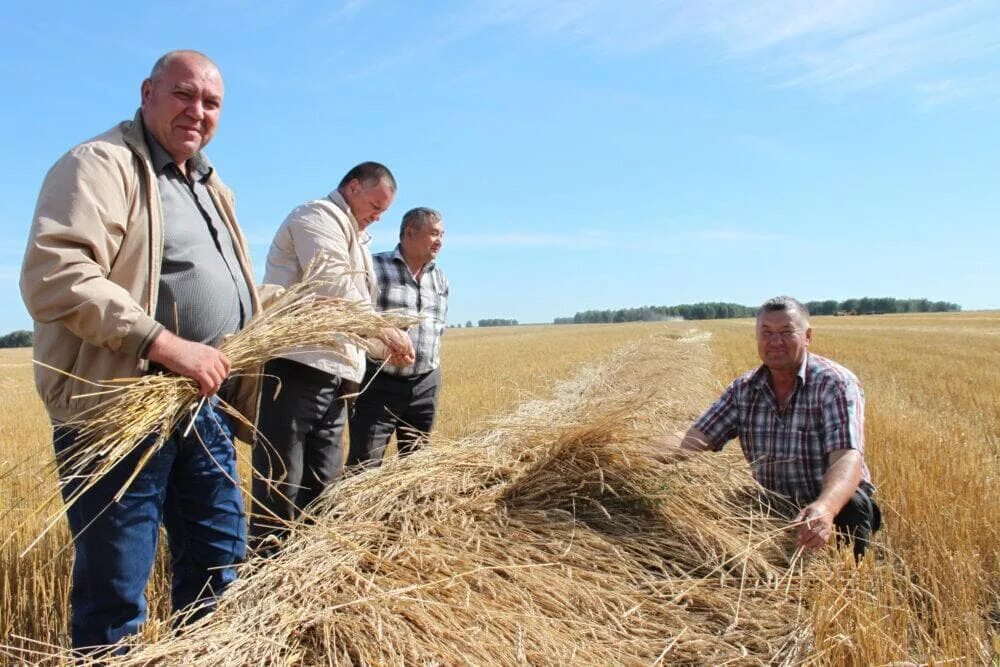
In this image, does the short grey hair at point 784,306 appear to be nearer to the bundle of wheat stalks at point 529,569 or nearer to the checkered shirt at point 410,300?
the bundle of wheat stalks at point 529,569

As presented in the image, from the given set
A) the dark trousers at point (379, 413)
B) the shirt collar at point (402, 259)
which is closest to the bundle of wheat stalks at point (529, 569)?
the dark trousers at point (379, 413)

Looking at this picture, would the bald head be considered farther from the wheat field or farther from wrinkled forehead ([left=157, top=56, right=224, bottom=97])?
the wheat field

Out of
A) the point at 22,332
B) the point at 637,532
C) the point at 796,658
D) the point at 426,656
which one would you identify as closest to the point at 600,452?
the point at 637,532

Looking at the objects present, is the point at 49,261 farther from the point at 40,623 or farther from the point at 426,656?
the point at 40,623

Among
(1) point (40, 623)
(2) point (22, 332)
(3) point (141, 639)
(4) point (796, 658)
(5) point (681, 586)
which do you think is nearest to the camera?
(3) point (141, 639)

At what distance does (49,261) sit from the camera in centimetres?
179

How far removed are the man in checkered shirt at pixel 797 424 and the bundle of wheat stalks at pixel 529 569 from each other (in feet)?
0.55

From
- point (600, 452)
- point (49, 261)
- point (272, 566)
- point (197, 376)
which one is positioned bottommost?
point (272, 566)

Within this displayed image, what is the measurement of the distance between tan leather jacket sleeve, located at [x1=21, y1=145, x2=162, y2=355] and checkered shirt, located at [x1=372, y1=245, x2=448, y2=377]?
194cm

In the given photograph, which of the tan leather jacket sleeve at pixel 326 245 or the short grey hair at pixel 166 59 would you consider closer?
the short grey hair at pixel 166 59

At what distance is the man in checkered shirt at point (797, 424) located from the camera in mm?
3020

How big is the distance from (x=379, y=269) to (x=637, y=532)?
6.27ft

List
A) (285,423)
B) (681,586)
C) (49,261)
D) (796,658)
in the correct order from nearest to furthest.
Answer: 1. (49,261)
2. (796,658)
3. (681,586)
4. (285,423)

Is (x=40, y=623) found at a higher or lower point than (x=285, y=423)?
lower
